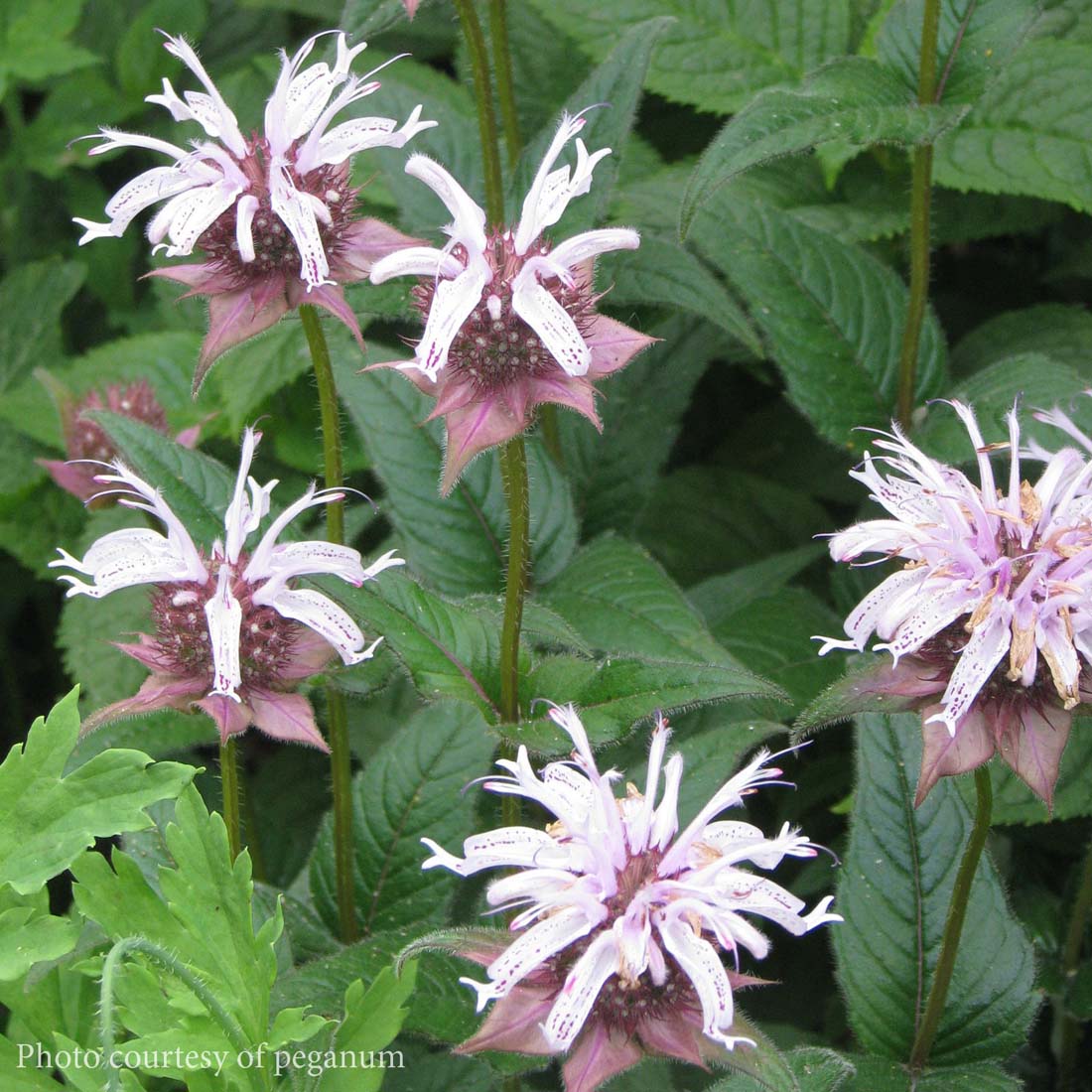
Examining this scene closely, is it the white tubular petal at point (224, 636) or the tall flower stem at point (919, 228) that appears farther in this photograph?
the tall flower stem at point (919, 228)

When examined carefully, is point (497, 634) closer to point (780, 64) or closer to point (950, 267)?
point (780, 64)

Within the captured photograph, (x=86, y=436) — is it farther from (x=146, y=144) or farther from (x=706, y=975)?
(x=706, y=975)

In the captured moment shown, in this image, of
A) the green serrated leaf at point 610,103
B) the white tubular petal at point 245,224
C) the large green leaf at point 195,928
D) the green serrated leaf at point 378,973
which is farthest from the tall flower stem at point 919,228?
the large green leaf at point 195,928

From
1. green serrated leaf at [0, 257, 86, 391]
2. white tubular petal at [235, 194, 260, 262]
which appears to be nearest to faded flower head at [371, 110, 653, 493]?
white tubular petal at [235, 194, 260, 262]

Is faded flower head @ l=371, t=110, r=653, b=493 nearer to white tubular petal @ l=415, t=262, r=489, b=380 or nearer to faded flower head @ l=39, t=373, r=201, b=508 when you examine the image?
white tubular petal @ l=415, t=262, r=489, b=380

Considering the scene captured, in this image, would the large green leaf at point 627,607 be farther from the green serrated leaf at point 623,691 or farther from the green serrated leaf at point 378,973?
the green serrated leaf at point 378,973

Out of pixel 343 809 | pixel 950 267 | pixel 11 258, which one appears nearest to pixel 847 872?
pixel 343 809
